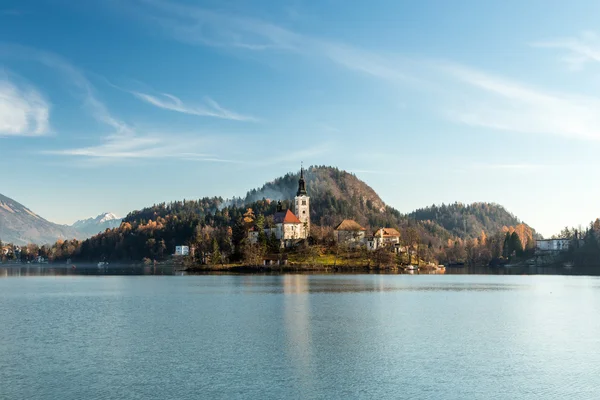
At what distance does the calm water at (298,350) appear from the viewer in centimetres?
3125

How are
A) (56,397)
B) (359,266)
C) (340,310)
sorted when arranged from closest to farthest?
(56,397) → (340,310) → (359,266)

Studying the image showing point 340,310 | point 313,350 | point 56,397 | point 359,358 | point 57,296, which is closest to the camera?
point 56,397

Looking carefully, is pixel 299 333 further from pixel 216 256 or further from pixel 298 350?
pixel 216 256

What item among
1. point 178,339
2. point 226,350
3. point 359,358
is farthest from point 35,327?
point 359,358

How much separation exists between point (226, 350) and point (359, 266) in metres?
138

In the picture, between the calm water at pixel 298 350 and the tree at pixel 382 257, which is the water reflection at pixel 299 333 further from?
the tree at pixel 382 257

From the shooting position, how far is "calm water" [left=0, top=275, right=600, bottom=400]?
31.2 metres

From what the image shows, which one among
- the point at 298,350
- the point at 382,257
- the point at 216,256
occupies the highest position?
the point at 216,256

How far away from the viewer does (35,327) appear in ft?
169

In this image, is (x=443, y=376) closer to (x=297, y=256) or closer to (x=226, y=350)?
(x=226, y=350)

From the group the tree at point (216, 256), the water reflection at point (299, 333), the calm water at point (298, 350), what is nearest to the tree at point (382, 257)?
the tree at point (216, 256)

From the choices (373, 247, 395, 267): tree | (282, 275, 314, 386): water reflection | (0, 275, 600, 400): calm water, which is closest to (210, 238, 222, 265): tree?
(373, 247, 395, 267): tree

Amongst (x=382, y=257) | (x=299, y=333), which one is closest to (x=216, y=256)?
(x=382, y=257)

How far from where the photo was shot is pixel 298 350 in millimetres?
41344
